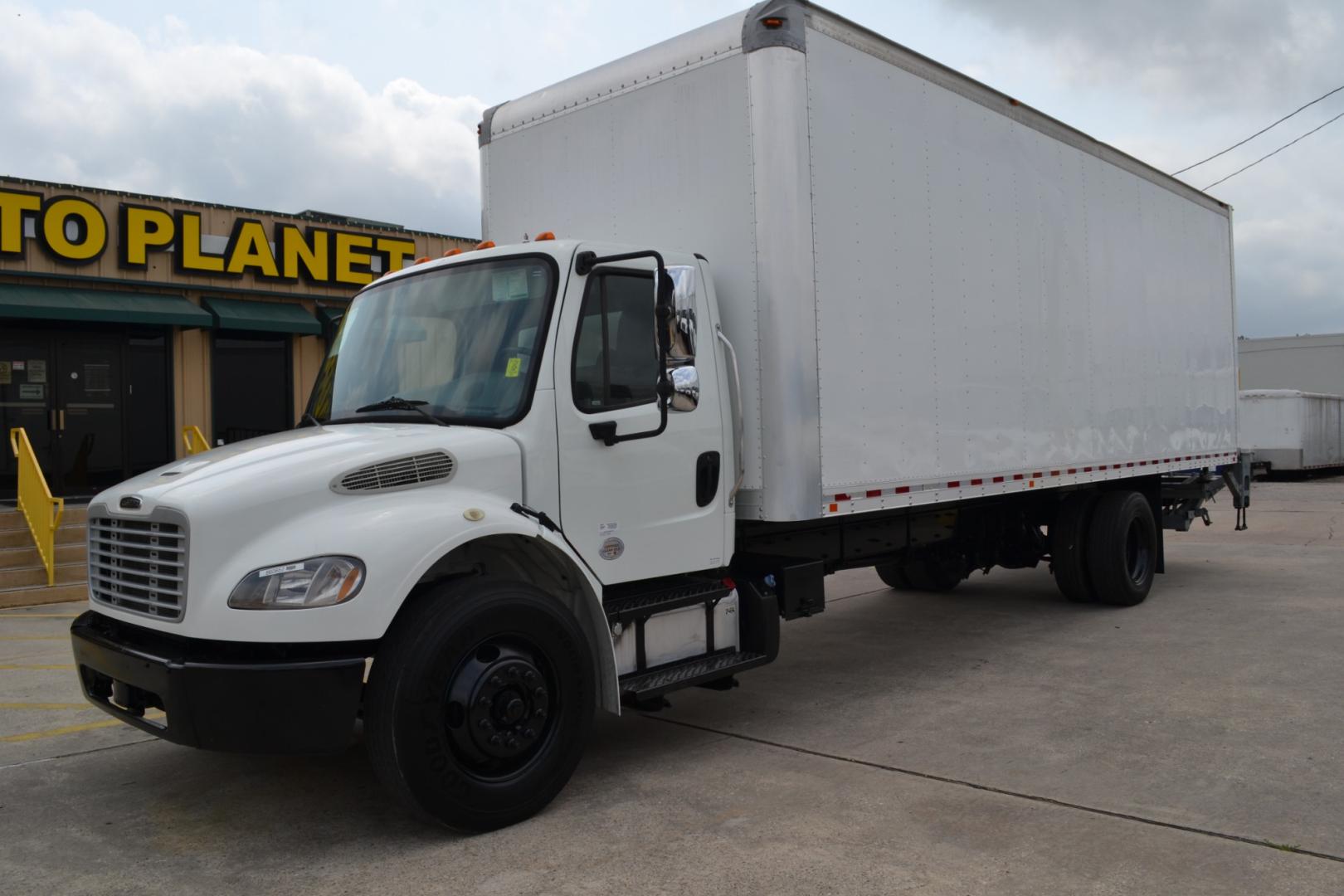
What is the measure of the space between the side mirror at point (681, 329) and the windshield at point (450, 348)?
0.58 meters

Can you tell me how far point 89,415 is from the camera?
653 inches

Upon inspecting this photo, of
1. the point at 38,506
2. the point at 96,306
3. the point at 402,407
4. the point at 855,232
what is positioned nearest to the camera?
the point at 402,407

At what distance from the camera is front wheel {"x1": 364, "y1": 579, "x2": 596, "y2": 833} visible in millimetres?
4145

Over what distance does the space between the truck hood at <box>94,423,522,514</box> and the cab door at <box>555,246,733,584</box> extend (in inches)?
16.2

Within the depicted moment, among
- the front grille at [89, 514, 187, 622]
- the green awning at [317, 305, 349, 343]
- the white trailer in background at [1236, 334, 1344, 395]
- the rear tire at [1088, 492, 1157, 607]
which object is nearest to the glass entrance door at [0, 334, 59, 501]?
the green awning at [317, 305, 349, 343]

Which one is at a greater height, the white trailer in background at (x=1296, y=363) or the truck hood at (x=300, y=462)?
the white trailer in background at (x=1296, y=363)

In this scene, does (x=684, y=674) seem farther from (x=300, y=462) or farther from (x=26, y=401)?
(x=26, y=401)

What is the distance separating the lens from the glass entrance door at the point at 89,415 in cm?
1631

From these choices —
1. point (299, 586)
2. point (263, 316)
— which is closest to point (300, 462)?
point (299, 586)

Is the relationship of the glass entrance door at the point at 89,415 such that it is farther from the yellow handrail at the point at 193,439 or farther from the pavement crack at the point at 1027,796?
the pavement crack at the point at 1027,796

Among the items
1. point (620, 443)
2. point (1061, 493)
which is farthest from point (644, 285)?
point (1061, 493)

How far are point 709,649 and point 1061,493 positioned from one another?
5132 mm

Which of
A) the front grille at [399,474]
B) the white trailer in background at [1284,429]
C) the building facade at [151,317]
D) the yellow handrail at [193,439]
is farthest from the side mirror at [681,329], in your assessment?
the white trailer in background at [1284,429]

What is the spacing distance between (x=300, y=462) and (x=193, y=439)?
13.8 meters
